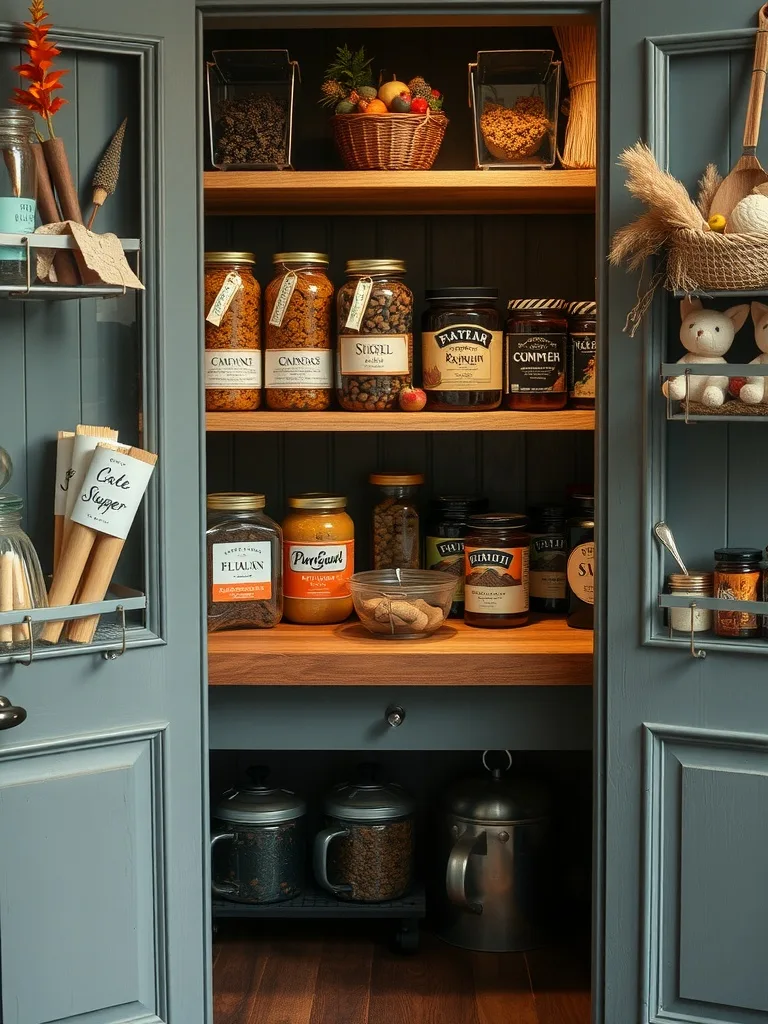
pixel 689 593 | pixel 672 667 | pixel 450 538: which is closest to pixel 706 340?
pixel 689 593

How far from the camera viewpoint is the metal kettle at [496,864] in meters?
2.42

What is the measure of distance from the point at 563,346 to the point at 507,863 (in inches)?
42.6

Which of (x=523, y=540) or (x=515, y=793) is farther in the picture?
(x=515, y=793)

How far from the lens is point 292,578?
2.35 metres

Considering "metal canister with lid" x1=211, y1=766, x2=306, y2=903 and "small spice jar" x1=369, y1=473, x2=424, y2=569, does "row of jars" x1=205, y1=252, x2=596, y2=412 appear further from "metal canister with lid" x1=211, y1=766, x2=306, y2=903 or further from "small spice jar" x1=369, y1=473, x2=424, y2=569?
"metal canister with lid" x1=211, y1=766, x2=306, y2=903

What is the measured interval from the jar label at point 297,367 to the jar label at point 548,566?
57 centimetres

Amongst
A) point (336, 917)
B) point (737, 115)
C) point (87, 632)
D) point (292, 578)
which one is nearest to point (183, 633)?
point (87, 632)

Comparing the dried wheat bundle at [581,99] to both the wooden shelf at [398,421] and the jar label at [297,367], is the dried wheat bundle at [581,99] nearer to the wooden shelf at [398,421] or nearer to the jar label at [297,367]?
the wooden shelf at [398,421]

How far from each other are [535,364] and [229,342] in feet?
1.95

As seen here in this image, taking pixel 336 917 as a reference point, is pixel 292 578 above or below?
above

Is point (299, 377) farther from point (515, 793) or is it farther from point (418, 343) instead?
point (515, 793)

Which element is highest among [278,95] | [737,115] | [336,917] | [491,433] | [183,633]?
[278,95]

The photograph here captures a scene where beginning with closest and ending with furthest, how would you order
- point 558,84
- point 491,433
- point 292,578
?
point 558,84
point 292,578
point 491,433

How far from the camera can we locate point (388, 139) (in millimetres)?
2160
